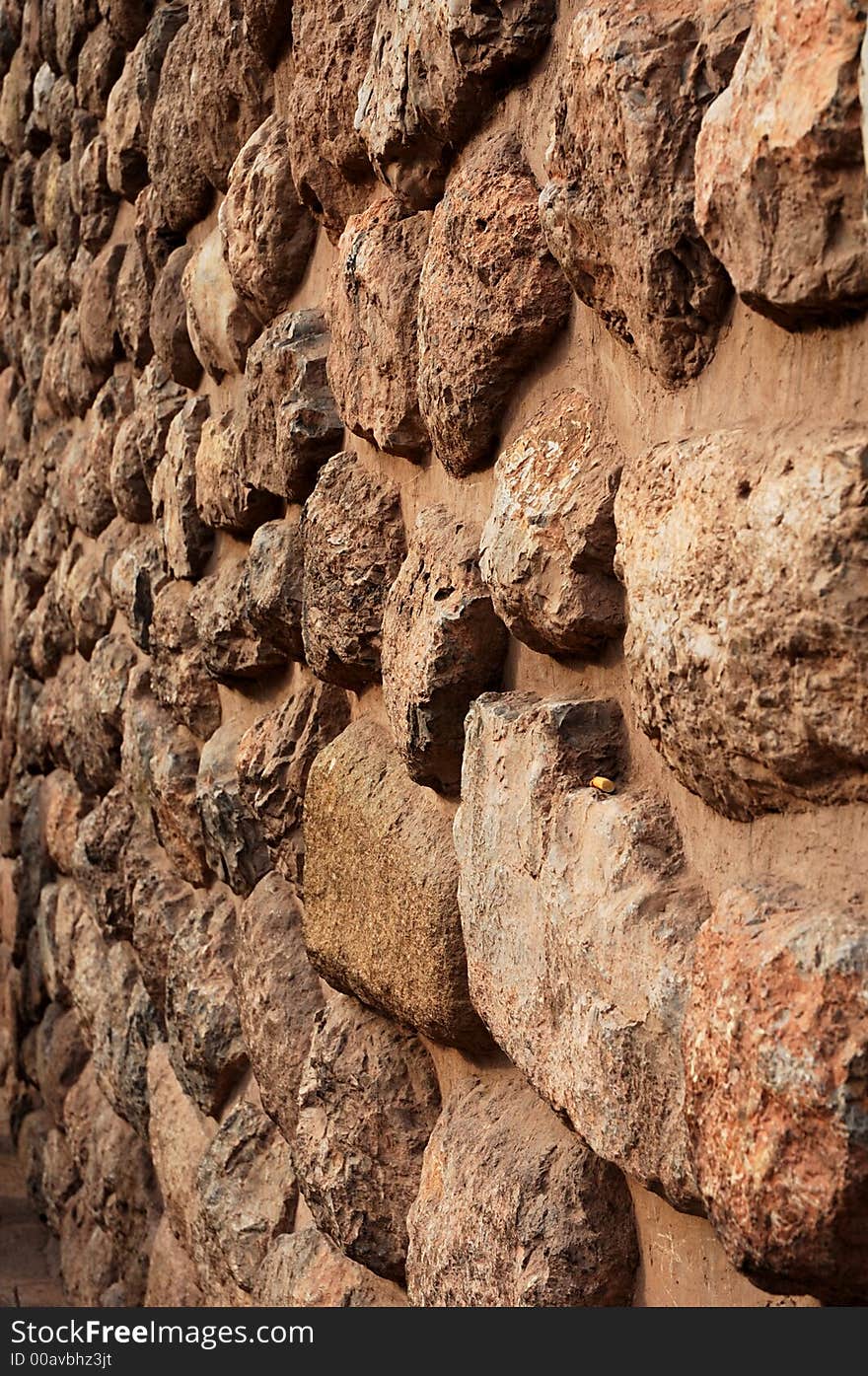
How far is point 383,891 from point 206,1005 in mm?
708

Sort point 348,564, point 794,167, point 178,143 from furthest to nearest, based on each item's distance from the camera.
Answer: point 178,143
point 348,564
point 794,167

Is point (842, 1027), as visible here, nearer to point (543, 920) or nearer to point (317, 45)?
point (543, 920)

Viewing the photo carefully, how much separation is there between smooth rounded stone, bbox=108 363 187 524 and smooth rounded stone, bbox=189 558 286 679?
33 centimetres

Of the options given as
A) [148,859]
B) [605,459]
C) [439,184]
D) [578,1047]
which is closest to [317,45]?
[439,184]

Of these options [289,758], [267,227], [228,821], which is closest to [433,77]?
[267,227]

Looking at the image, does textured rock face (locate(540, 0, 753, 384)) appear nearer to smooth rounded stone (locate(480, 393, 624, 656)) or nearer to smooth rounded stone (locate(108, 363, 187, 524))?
smooth rounded stone (locate(480, 393, 624, 656))

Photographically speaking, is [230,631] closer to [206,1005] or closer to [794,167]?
[206,1005]

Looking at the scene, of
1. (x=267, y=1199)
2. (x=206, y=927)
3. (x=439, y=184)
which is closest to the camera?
(x=439, y=184)

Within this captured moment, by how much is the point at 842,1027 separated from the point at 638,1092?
209mm

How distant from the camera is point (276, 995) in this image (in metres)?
1.54

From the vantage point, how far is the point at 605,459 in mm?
856

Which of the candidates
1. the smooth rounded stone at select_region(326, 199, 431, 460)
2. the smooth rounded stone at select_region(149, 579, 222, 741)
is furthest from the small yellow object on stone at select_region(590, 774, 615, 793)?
the smooth rounded stone at select_region(149, 579, 222, 741)

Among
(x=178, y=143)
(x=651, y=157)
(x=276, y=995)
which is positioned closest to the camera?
(x=651, y=157)
